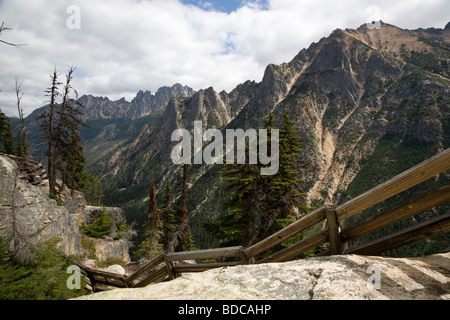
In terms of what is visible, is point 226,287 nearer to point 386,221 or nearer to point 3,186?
point 386,221

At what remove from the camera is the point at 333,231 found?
3928mm

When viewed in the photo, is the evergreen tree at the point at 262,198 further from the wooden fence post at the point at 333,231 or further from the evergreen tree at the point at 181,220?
the wooden fence post at the point at 333,231

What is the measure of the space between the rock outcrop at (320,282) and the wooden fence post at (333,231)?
0.70ft

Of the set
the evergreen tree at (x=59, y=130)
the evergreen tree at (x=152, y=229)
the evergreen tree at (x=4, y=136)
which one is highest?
the evergreen tree at (x=4, y=136)

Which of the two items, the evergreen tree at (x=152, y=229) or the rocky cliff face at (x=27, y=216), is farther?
the evergreen tree at (x=152, y=229)

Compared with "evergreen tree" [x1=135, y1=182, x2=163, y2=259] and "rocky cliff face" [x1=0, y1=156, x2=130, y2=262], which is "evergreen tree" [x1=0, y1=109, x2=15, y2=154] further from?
"rocky cliff face" [x1=0, y1=156, x2=130, y2=262]

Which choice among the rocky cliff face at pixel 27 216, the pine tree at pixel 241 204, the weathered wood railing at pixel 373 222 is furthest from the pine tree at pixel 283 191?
the rocky cliff face at pixel 27 216

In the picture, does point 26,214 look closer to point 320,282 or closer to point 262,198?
point 262,198

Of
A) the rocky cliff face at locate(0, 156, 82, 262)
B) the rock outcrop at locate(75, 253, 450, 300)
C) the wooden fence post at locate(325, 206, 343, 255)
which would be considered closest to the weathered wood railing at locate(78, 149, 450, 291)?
the wooden fence post at locate(325, 206, 343, 255)

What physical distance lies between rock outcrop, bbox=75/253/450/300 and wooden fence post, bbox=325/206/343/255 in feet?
0.70

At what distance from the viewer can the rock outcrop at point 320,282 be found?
112 inches

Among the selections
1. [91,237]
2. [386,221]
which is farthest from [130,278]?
[91,237]

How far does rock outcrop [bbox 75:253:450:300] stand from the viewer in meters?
2.85
